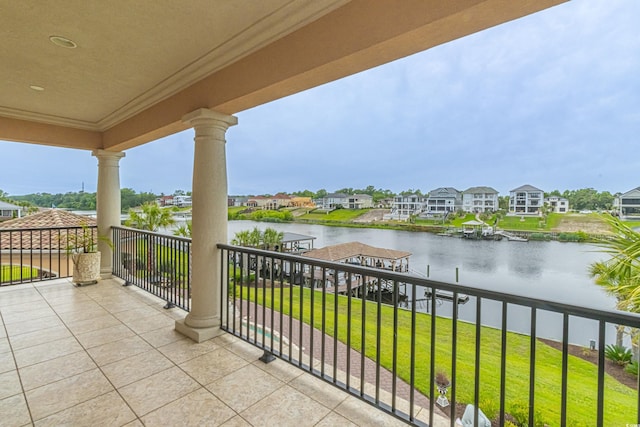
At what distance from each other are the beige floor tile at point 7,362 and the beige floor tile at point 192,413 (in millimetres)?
1490

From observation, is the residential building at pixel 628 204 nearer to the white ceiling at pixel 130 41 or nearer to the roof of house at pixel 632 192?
the roof of house at pixel 632 192

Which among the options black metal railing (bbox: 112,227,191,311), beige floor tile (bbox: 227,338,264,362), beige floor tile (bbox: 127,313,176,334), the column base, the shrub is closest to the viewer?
beige floor tile (bbox: 227,338,264,362)

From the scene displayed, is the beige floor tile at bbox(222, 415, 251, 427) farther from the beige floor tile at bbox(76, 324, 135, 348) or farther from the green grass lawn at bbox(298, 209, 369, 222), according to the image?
the green grass lawn at bbox(298, 209, 369, 222)

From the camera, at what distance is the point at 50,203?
27.0ft

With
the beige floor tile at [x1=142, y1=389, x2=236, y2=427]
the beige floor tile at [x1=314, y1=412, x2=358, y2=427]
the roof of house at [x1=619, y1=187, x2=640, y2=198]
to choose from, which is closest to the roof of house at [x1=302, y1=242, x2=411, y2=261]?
the roof of house at [x1=619, y1=187, x2=640, y2=198]

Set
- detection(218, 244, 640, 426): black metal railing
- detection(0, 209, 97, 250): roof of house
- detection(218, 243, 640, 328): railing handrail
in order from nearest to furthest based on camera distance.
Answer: detection(218, 243, 640, 328): railing handrail
detection(218, 244, 640, 426): black metal railing
detection(0, 209, 97, 250): roof of house

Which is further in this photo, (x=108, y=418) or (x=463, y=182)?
(x=463, y=182)

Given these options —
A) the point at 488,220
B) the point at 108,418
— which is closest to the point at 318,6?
the point at 108,418

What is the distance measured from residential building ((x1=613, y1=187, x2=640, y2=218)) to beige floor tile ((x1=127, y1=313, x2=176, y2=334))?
4403 millimetres

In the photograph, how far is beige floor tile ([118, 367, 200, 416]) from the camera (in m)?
1.86

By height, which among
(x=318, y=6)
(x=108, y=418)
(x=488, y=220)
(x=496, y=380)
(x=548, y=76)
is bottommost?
(x=496, y=380)

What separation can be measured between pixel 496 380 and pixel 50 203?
11987 mm

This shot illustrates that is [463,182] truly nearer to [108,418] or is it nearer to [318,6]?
[318,6]

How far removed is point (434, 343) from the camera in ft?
5.20
